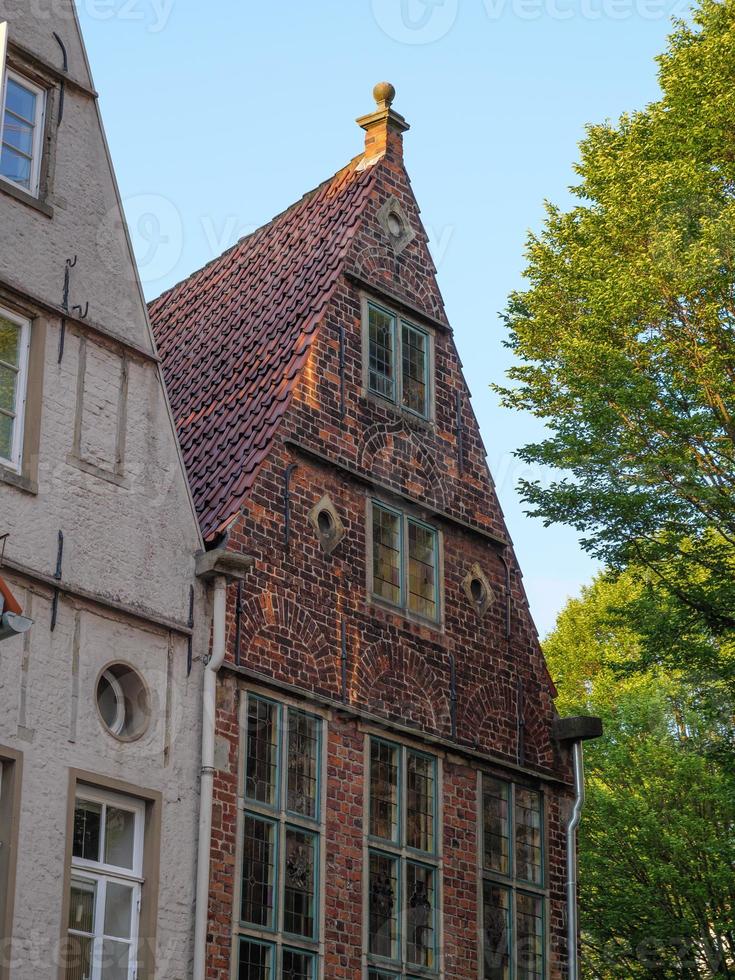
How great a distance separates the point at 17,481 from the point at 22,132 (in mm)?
3401

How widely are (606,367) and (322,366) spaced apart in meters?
5.46

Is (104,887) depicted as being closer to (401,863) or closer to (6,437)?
(6,437)

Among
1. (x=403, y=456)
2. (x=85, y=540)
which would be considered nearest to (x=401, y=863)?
(x=403, y=456)

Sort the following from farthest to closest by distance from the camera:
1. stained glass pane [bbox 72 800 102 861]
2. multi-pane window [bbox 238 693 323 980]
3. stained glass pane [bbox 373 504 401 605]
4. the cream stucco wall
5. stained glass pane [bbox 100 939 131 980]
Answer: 1. stained glass pane [bbox 373 504 401 605]
2. multi-pane window [bbox 238 693 323 980]
3. stained glass pane [bbox 72 800 102 861]
4. stained glass pane [bbox 100 939 131 980]
5. the cream stucco wall

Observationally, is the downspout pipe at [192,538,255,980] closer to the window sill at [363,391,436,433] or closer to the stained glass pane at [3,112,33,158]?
the window sill at [363,391,436,433]

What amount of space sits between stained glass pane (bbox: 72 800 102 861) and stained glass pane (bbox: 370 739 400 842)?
3441 millimetres

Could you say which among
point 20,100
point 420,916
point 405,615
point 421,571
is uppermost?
point 20,100

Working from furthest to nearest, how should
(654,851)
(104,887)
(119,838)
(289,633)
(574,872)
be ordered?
(654,851), (574,872), (289,633), (119,838), (104,887)

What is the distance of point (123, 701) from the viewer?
14.7m

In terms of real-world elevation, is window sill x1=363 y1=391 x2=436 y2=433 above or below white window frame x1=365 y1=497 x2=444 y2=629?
above

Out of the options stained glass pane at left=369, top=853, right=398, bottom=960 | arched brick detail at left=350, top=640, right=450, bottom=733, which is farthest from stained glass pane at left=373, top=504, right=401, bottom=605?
stained glass pane at left=369, top=853, right=398, bottom=960

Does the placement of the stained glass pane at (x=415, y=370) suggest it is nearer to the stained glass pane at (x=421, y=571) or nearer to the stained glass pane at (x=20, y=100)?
the stained glass pane at (x=421, y=571)

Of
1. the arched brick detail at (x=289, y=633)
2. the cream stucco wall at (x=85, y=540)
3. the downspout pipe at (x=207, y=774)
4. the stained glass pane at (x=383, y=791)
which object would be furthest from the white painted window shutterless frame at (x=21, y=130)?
the stained glass pane at (x=383, y=791)

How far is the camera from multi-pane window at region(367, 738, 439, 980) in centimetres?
1641
